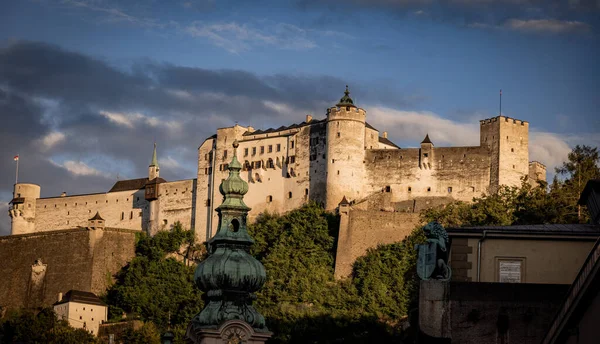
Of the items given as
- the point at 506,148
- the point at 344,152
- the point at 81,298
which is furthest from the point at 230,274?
the point at 344,152

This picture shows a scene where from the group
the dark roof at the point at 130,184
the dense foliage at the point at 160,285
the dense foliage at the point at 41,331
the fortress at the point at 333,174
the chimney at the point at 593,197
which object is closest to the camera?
the chimney at the point at 593,197

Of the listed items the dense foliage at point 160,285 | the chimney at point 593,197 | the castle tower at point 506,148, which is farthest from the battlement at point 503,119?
the chimney at point 593,197

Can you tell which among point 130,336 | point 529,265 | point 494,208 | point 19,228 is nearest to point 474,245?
point 529,265

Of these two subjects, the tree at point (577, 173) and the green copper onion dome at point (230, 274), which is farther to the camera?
the tree at point (577, 173)

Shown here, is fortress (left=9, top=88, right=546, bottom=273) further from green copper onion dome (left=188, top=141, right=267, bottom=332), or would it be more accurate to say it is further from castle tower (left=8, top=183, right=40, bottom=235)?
green copper onion dome (left=188, top=141, right=267, bottom=332)

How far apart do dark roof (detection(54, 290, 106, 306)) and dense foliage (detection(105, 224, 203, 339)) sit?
3.87 ft

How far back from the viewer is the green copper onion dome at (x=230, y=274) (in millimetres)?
35031

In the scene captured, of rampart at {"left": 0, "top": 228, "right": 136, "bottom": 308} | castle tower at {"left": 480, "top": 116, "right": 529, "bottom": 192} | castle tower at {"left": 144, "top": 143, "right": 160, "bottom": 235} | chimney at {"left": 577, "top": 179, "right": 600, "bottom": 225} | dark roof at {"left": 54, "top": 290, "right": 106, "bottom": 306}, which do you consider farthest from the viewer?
castle tower at {"left": 144, "top": 143, "right": 160, "bottom": 235}

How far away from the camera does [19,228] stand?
121m

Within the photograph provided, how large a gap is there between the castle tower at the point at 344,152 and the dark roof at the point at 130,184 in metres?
20.5

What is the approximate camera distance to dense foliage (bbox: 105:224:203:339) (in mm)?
95375

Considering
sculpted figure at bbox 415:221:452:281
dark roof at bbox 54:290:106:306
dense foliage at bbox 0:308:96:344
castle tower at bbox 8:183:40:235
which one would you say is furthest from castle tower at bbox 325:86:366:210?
sculpted figure at bbox 415:221:452:281

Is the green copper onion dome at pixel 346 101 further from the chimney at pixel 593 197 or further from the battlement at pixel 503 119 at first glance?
the chimney at pixel 593 197

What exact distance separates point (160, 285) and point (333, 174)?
14.3m
